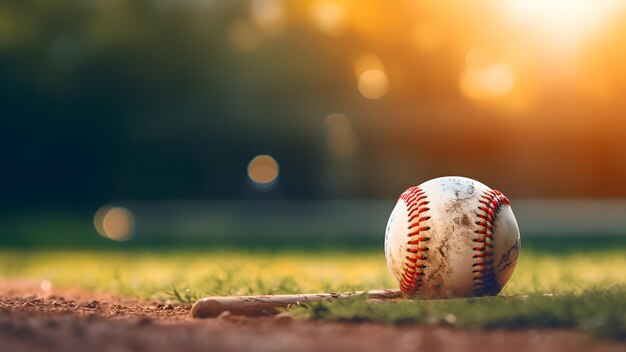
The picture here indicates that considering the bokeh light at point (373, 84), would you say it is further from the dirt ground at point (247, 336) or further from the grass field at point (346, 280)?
the dirt ground at point (247, 336)

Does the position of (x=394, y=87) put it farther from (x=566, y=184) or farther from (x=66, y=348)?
(x=66, y=348)

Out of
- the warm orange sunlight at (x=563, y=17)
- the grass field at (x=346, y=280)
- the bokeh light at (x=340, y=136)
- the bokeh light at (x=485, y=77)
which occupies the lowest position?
the grass field at (x=346, y=280)

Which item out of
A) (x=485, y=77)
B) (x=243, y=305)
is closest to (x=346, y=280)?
(x=243, y=305)

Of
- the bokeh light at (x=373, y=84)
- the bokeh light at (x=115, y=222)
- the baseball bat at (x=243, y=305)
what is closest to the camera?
the baseball bat at (x=243, y=305)

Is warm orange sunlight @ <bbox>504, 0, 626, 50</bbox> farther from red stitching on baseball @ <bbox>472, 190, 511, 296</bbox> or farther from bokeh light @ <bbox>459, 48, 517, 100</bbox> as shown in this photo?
red stitching on baseball @ <bbox>472, 190, 511, 296</bbox>

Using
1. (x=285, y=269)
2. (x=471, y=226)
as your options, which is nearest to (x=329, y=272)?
(x=285, y=269)

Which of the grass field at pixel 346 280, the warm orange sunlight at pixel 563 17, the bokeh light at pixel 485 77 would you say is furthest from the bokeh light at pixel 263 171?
the grass field at pixel 346 280

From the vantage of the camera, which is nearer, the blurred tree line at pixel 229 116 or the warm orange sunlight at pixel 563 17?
the warm orange sunlight at pixel 563 17
